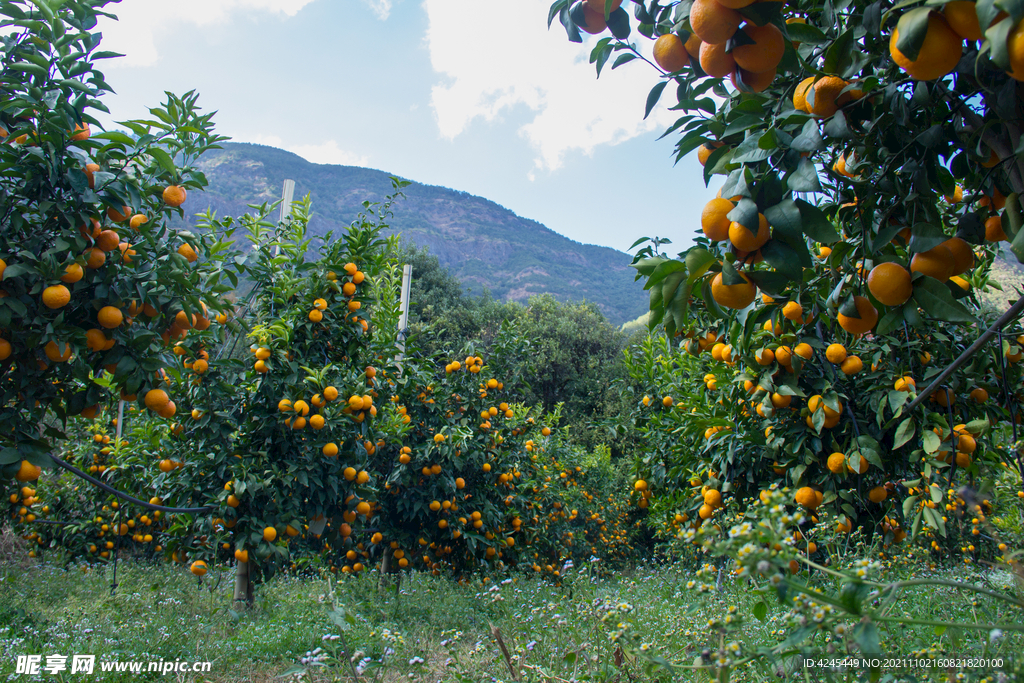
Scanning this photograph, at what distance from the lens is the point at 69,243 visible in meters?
1.53

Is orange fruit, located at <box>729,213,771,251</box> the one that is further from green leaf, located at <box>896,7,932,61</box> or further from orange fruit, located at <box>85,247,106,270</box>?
orange fruit, located at <box>85,247,106,270</box>

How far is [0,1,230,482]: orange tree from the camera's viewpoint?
4.96ft

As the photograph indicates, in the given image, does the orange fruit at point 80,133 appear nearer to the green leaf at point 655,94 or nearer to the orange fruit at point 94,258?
the orange fruit at point 94,258

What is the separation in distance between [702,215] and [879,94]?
39 cm

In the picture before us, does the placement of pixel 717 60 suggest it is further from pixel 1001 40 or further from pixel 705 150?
pixel 1001 40

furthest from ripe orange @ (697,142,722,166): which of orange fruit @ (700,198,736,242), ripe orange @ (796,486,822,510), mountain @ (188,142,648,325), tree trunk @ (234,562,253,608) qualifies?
mountain @ (188,142,648,325)

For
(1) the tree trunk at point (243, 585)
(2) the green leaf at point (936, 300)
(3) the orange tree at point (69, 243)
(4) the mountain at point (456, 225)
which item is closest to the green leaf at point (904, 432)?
(2) the green leaf at point (936, 300)

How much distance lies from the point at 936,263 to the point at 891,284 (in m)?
0.08

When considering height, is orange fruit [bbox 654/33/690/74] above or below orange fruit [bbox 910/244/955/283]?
above

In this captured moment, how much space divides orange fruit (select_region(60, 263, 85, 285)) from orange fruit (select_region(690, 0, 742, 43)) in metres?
1.76

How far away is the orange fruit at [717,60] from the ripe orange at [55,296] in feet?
5.81

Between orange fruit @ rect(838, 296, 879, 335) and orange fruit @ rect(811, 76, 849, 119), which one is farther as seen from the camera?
orange fruit @ rect(838, 296, 879, 335)

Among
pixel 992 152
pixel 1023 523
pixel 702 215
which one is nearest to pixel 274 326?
pixel 702 215

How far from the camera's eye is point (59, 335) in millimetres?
1538
